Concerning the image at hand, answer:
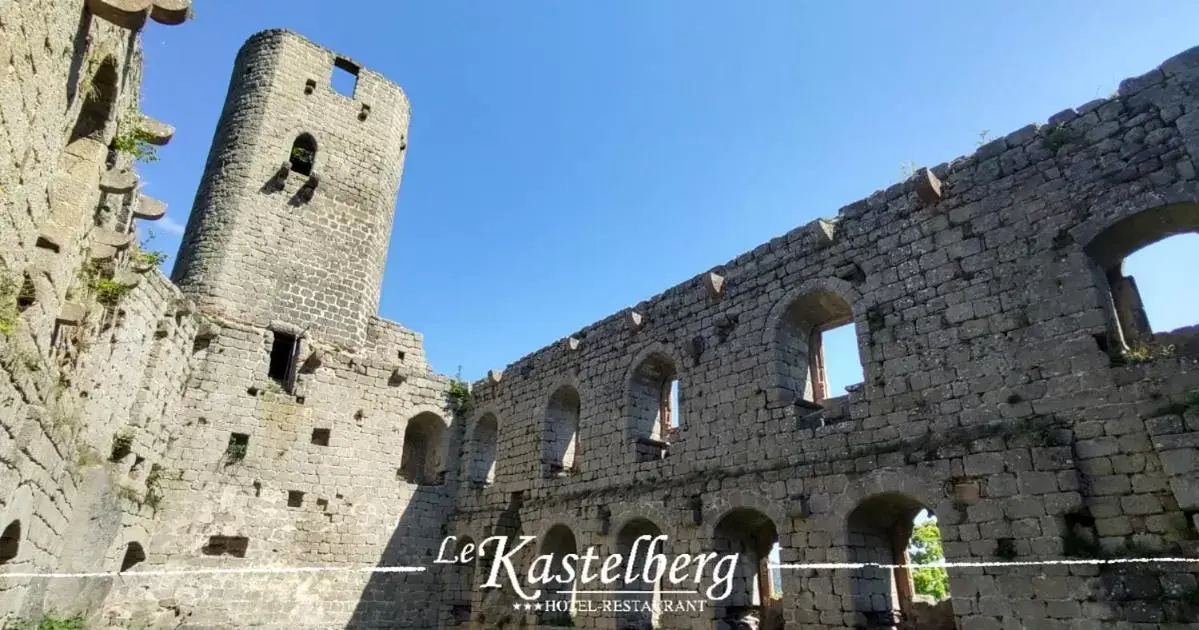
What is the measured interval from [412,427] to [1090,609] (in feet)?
45.9

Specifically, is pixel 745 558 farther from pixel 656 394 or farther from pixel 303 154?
pixel 303 154

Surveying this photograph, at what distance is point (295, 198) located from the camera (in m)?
16.3

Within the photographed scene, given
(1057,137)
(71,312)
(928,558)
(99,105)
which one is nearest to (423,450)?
(71,312)

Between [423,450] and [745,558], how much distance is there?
9.41 metres

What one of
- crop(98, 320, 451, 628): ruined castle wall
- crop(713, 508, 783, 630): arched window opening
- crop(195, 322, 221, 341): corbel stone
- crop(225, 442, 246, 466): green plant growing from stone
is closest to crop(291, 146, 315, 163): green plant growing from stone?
crop(98, 320, 451, 628): ruined castle wall

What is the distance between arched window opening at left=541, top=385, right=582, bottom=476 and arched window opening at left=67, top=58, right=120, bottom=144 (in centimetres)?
921

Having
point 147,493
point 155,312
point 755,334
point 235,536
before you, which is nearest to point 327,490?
point 235,536

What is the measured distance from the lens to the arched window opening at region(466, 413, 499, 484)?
1606 cm

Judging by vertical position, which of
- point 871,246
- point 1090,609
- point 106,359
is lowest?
point 1090,609

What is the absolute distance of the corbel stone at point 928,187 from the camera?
906cm

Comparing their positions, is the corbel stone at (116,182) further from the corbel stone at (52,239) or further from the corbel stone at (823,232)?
the corbel stone at (823,232)

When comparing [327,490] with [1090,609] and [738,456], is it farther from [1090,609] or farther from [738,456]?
[1090,609]

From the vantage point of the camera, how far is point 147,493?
1165cm

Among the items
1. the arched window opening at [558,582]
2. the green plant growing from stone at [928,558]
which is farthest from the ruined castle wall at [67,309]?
the green plant growing from stone at [928,558]
